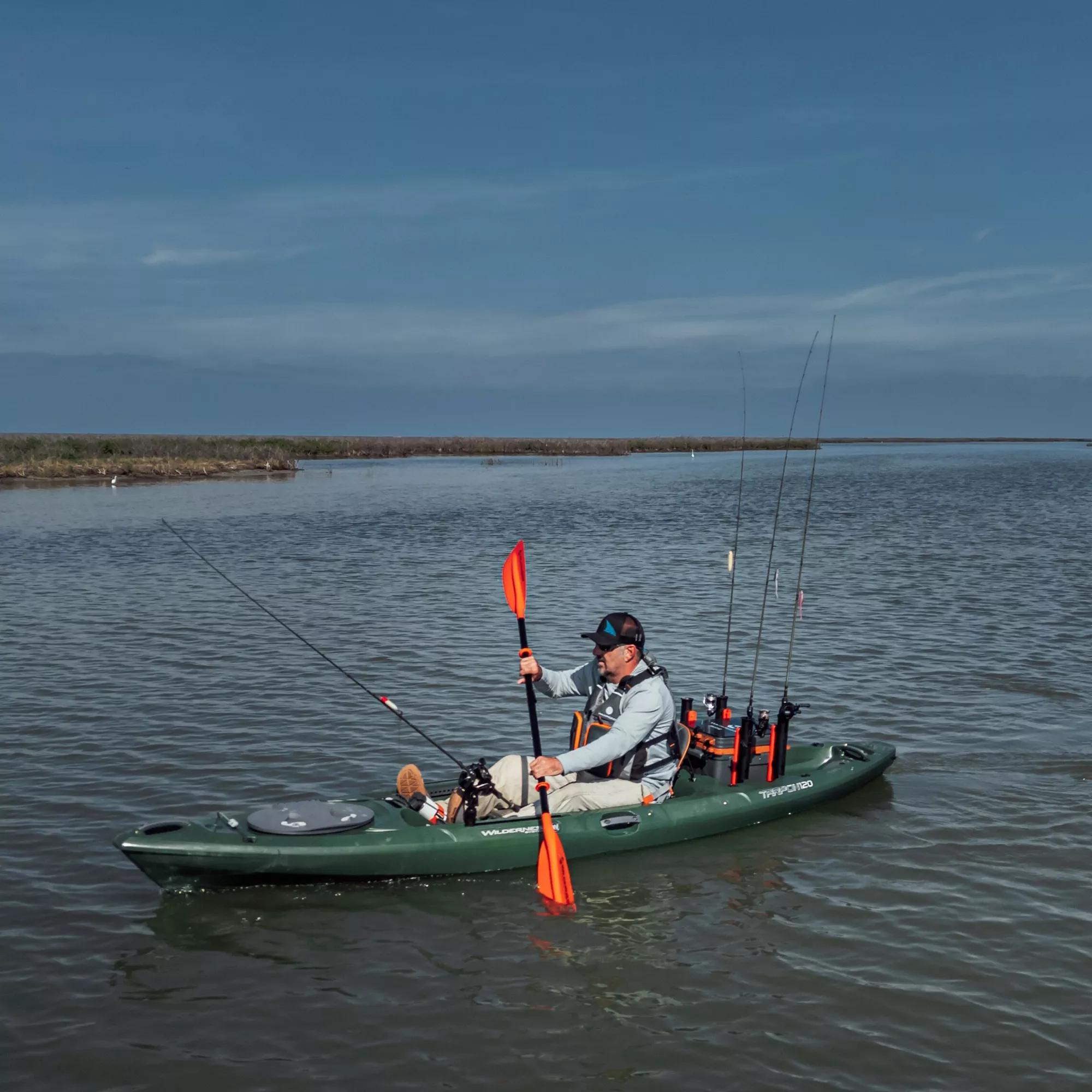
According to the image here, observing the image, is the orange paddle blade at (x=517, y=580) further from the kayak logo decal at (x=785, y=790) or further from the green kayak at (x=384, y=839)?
the kayak logo decal at (x=785, y=790)

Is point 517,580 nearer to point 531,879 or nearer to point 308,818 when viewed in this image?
point 531,879

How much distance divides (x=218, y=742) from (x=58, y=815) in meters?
1.86

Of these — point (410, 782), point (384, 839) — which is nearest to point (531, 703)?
point (410, 782)

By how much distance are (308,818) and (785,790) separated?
3.33m

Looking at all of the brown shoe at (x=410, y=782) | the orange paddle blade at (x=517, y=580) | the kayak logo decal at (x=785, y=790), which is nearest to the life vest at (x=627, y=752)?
the kayak logo decal at (x=785, y=790)

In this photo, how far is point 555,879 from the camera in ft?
A: 20.6

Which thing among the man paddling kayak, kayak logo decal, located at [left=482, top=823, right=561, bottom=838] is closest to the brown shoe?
the man paddling kayak

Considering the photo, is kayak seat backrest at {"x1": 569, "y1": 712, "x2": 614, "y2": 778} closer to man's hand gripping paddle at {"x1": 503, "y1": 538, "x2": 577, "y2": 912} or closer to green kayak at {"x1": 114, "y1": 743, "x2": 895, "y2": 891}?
green kayak at {"x1": 114, "y1": 743, "x2": 895, "y2": 891}

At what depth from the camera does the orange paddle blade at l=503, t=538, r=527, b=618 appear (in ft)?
24.2

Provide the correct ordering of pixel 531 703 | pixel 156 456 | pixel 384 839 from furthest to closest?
pixel 156 456 → pixel 531 703 → pixel 384 839

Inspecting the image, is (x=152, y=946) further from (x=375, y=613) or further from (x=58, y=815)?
(x=375, y=613)

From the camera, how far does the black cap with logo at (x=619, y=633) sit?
22.3ft

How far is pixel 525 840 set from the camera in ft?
21.8

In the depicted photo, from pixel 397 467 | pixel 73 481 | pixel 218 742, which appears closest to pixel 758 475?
pixel 397 467
